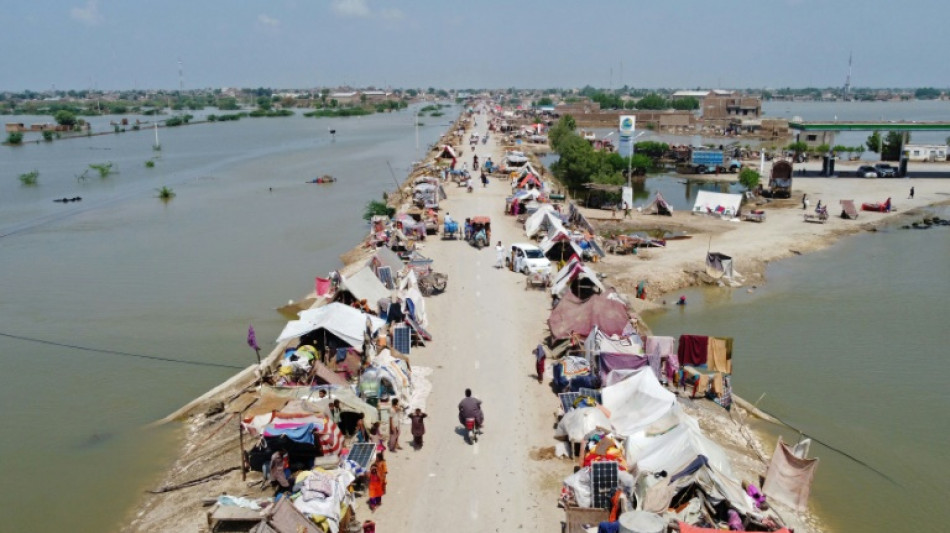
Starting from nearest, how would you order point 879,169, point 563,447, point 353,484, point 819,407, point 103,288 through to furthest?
point 353,484 < point 563,447 < point 819,407 < point 103,288 < point 879,169

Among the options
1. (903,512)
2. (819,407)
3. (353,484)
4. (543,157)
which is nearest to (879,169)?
(543,157)

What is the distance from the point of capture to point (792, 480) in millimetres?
12453

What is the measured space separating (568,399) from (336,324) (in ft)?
18.8

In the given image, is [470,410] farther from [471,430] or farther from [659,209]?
[659,209]

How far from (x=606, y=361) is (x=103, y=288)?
2216 cm

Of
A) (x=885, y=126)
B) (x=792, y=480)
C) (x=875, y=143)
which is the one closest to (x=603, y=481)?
(x=792, y=480)

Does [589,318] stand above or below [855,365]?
→ above

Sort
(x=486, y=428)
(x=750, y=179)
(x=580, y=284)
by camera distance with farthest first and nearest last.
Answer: (x=750, y=179) → (x=580, y=284) → (x=486, y=428)

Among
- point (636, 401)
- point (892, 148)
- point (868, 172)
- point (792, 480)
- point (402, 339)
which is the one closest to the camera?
point (792, 480)

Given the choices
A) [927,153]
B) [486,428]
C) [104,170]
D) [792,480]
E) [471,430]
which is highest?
[927,153]

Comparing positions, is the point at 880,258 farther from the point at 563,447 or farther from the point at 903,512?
the point at 563,447

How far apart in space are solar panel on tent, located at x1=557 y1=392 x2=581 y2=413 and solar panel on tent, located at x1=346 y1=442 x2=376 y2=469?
396 cm

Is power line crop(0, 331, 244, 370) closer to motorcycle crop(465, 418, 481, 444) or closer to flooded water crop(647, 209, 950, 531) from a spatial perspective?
motorcycle crop(465, 418, 481, 444)

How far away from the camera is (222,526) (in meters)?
10.7
